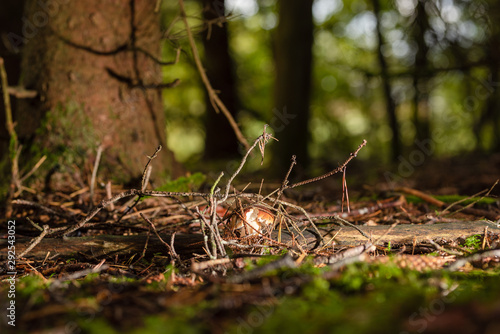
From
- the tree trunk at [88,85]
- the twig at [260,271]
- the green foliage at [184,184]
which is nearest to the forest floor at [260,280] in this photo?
the twig at [260,271]

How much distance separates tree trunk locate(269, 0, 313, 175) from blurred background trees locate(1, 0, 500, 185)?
18mm

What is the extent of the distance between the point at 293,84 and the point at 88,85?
4.00m

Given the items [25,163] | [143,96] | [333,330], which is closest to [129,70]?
[143,96]

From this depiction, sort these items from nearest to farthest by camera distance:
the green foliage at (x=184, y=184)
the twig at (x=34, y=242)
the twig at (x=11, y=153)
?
1. the twig at (x=34, y=242)
2. the twig at (x=11, y=153)
3. the green foliage at (x=184, y=184)

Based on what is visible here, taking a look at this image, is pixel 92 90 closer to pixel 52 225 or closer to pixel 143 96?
pixel 143 96

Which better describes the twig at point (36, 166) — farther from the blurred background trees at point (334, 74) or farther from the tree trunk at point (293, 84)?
the tree trunk at point (293, 84)

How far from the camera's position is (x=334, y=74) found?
1434 centimetres

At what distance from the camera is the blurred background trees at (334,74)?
21.5 ft

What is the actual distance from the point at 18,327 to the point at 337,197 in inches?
117

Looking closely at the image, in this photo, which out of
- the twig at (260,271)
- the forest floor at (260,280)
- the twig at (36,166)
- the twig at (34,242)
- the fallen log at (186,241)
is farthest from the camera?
the twig at (36,166)

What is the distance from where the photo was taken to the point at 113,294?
1256 millimetres

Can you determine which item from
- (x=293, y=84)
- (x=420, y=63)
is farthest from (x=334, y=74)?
(x=293, y=84)

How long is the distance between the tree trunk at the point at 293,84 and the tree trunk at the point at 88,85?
3.34 meters

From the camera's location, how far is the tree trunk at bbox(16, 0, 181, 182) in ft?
10.7
